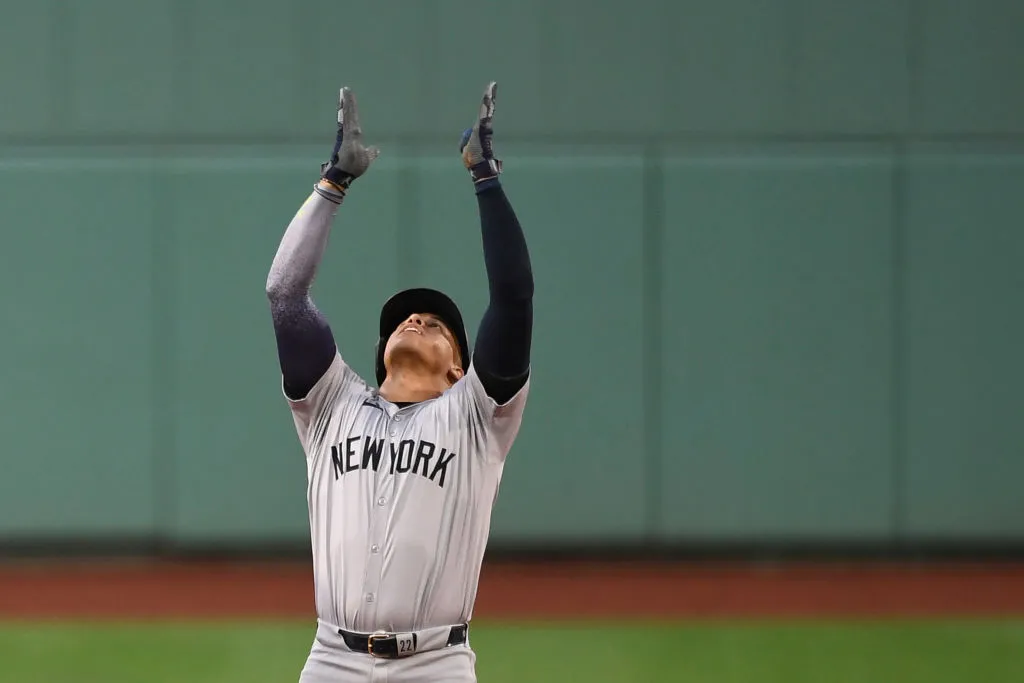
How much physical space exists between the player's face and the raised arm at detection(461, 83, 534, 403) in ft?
0.91

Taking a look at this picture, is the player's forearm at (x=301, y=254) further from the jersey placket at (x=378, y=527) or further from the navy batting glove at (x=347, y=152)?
the jersey placket at (x=378, y=527)

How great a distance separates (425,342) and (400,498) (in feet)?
1.51

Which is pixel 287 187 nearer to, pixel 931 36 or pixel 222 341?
pixel 222 341

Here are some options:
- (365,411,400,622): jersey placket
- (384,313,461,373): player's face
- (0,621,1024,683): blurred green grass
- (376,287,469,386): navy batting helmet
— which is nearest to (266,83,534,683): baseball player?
(365,411,400,622): jersey placket

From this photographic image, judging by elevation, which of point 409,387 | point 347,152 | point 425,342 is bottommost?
point 409,387

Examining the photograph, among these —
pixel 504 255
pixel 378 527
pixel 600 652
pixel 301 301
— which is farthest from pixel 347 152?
pixel 600 652

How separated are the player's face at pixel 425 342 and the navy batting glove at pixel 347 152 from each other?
40 centimetres

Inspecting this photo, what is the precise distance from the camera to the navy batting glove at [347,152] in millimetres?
3047

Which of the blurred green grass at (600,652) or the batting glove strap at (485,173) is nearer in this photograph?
the batting glove strap at (485,173)

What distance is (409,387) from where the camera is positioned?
127 inches

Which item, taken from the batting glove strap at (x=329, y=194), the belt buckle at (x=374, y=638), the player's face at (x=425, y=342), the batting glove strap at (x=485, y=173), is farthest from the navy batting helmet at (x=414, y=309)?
the belt buckle at (x=374, y=638)

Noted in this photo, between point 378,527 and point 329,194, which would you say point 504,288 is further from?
point 378,527

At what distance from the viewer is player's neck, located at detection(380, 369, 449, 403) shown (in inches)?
126

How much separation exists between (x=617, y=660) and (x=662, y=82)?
3945 mm
